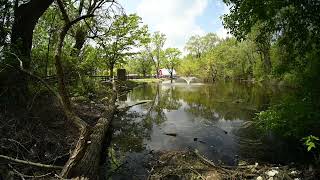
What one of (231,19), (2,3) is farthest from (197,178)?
(2,3)

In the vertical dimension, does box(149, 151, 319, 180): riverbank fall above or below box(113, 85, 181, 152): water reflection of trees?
above

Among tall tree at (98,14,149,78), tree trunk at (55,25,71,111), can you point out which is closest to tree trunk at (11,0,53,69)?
tree trunk at (55,25,71,111)

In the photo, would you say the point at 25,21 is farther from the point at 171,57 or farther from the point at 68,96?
the point at 171,57

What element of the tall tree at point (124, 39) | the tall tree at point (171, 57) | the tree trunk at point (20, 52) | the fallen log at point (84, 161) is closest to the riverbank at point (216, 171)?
the fallen log at point (84, 161)

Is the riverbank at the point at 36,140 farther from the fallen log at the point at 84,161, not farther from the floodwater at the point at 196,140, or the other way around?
the floodwater at the point at 196,140

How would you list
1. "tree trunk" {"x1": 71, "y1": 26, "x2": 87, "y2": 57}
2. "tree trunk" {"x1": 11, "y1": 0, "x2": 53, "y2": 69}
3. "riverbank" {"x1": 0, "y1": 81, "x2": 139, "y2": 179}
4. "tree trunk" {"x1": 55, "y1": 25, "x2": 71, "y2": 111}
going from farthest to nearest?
"tree trunk" {"x1": 71, "y1": 26, "x2": 87, "y2": 57}, "tree trunk" {"x1": 11, "y1": 0, "x2": 53, "y2": 69}, "tree trunk" {"x1": 55, "y1": 25, "x2": 71, "y2": 111}, "riverbank" {"x1": 0, "y1": 81, "x2": 139, "y2": 179}

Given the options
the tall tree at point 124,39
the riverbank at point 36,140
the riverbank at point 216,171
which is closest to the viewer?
the riverbank at point 36,140

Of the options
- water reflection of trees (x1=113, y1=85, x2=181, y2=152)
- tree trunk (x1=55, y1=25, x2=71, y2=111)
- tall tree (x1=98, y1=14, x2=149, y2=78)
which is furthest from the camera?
tall tree (x1=98, y1=14, x2=149, y2=78)

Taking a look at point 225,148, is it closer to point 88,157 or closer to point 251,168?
point 251,168

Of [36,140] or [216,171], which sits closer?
[216,171]

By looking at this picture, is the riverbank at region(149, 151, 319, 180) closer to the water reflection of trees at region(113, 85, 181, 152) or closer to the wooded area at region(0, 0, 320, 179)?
the wooded area at region(0, 0, 320, 179)

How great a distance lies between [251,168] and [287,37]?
4.38 metres

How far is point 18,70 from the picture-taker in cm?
945

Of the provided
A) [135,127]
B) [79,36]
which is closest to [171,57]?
[79,36]
